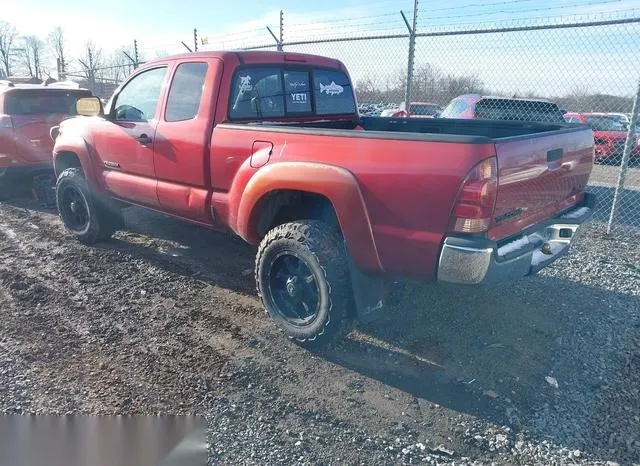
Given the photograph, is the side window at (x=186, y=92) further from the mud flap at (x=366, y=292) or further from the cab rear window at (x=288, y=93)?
the mud flap at (x=366, y=292)

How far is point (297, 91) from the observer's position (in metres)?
4.61

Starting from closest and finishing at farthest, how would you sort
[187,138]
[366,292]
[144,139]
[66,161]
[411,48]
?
[366,292] < [187,138] < [144,139] < [66,161] < [411,48]

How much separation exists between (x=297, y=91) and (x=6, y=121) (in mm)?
5362

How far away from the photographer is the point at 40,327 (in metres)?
3.78

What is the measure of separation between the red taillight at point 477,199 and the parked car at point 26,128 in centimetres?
714

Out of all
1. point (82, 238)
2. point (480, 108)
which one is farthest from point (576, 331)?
point (480, 108)

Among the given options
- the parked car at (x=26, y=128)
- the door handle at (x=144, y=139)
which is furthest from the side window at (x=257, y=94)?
the parked car at (x=26, y=128)

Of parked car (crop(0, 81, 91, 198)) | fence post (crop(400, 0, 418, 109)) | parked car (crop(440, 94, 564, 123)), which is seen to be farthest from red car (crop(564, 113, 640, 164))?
parked car (crop(0, 81, 91, 198))

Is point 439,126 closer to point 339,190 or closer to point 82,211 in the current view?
point 339,190

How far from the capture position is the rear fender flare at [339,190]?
3.01 m

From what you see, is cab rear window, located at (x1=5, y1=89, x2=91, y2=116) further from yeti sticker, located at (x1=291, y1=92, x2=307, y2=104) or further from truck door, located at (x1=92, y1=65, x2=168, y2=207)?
yeti sticker, located at (x1=291, y1=92, x2=307, y2=104)

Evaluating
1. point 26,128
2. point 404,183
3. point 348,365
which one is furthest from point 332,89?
point 26,128

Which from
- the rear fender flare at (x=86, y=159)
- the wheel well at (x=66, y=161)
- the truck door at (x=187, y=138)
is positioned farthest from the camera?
the wheel well at (x=66, y=161)

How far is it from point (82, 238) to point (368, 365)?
12.9 ft
